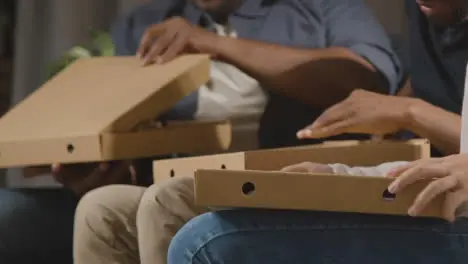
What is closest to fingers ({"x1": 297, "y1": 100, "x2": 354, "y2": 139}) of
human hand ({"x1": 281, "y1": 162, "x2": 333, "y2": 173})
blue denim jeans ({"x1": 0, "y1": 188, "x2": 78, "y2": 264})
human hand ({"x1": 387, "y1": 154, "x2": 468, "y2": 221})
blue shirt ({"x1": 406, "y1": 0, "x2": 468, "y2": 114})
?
blue shirt ({"x1": 406, "y1": 0, "x2": 468, "y2": 114})

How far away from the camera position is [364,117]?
1097 millimetres

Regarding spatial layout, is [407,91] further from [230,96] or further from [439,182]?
[439,182]

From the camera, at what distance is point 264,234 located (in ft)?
2.47

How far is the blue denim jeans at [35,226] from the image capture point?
4.08 feet

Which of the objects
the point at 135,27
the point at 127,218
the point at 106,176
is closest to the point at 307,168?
the point at 127,218

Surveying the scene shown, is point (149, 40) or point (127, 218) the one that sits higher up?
point (149, 40)

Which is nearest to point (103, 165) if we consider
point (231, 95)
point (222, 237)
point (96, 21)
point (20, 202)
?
point (20, 202)

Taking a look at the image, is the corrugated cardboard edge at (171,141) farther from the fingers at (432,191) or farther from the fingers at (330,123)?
the fingers at (432,191)

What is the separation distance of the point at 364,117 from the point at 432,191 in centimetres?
40

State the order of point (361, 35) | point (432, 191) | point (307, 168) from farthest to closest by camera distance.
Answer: point (361, 35)
point (307, 168)
point (432, 191)

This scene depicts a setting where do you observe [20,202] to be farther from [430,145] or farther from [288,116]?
[430,145]

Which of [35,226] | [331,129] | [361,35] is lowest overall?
[35,226]

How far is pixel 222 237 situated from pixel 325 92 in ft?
2.25

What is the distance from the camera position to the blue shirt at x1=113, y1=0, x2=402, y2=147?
54.3 inches
